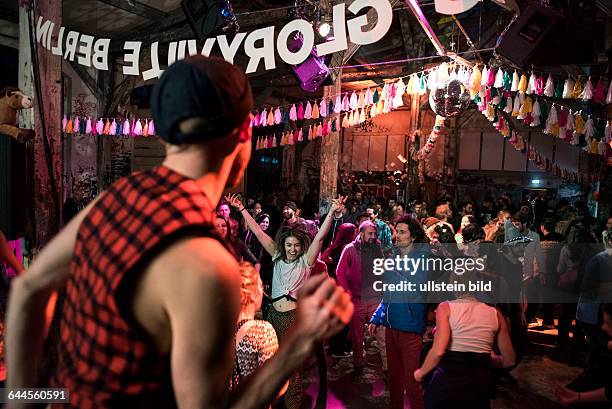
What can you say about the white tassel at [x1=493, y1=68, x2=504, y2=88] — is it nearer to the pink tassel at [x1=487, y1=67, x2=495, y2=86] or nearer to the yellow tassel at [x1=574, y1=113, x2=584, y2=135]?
the pink tassel at [x1=487, y1=67, x2=495, y2=86]

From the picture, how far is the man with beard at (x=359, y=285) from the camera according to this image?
17.0 feet

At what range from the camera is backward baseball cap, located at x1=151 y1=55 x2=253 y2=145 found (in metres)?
0.94

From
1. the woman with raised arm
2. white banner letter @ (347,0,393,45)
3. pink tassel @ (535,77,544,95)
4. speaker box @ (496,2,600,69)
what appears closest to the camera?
white banner letter @ (347,0,393,45)

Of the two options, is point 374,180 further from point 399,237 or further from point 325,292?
point 325,292

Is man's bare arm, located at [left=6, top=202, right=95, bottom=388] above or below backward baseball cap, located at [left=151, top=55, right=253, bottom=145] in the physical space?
below

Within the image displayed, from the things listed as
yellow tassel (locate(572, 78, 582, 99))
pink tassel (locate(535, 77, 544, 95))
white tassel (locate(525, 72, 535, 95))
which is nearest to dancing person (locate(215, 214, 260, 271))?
white tassel (locate(525, 72, 535, 95))

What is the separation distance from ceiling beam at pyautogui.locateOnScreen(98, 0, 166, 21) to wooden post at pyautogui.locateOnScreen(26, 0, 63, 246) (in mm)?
5084

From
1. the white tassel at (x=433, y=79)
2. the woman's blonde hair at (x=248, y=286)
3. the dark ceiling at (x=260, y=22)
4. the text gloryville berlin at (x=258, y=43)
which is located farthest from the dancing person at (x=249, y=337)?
the white tassel at (x=433, y=79)

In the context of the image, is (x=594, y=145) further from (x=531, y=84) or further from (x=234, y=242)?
(x=234, y=242)

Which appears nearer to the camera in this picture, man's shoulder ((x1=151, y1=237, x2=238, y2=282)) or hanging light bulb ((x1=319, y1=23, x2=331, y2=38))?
man's shoulder ((x1=151, y1=237, x2=238, y2=282))

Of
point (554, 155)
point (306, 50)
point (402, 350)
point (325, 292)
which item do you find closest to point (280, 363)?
point (325, 292)

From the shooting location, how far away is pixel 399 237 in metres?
4.57

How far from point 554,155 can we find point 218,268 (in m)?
19.1

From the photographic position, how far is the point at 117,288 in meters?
0.89
